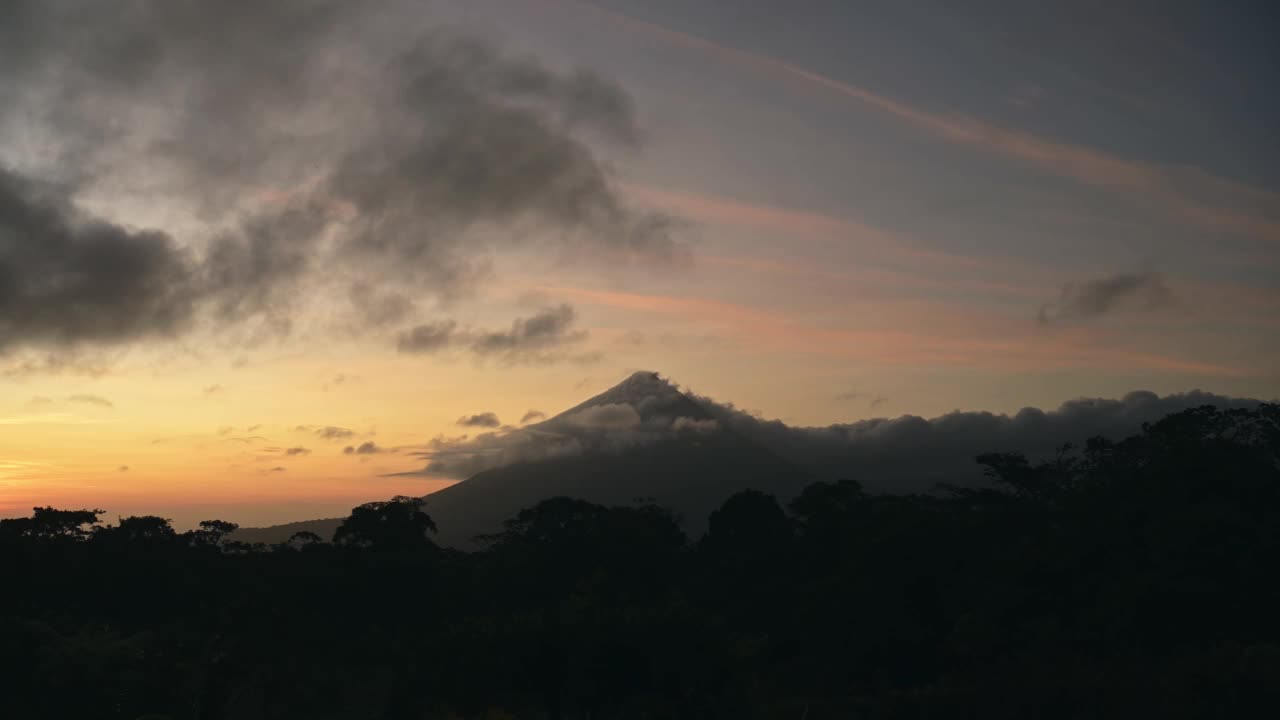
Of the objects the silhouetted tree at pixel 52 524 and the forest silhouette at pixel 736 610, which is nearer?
the forest silhouette at pixel 736 610

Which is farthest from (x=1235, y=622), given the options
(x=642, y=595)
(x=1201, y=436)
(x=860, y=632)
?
(x=642, y=595)

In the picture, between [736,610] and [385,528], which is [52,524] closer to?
[385,528]

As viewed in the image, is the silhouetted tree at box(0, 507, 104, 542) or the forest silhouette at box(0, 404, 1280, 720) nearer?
the forest silhouette at box(0, 404, 1280, 720)

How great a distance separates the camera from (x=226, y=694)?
36.6 metres

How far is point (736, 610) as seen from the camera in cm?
6066

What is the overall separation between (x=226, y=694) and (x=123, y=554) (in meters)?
29.3

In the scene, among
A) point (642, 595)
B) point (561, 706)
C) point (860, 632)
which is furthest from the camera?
point (642, 595)

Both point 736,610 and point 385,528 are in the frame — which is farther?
point 385,528

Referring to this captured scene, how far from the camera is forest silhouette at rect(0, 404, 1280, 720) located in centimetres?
2667

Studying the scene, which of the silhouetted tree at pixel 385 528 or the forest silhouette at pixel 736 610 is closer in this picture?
the forest silhouette at pixel 736 610

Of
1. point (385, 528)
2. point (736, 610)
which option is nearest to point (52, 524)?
point (385, 528)

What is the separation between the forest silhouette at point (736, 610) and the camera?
2667 cm

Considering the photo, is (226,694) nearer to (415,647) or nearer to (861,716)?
(415,647)

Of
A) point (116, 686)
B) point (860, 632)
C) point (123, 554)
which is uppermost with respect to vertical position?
point (123, 554)
